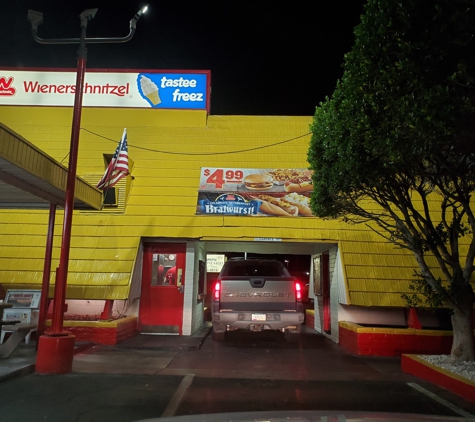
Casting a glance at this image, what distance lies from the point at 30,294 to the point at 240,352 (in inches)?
A: 192

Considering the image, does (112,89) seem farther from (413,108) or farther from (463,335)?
(463,335)

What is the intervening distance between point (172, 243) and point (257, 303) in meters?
3.34

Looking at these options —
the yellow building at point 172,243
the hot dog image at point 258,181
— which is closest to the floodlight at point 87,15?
the yellow building at point 172,243

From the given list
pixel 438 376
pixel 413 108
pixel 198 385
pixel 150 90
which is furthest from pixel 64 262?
pixel 150 90

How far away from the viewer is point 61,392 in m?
5.91

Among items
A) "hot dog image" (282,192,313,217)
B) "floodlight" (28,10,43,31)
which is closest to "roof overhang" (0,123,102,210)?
"floodlight" (28,10,43,31)

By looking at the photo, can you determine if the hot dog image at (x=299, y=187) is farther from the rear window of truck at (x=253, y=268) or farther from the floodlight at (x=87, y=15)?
the floodlight at (x=87, y=15)

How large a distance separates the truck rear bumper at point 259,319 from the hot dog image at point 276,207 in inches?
128

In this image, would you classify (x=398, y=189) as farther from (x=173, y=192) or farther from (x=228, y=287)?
(x=173, y=192)

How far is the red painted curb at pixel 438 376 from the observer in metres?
6.03

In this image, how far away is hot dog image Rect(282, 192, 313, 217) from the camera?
1221 centimetres

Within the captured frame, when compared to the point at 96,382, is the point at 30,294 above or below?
above

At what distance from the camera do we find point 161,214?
12141 millimetres

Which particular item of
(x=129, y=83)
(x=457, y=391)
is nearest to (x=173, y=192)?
(x=129, y=83)
